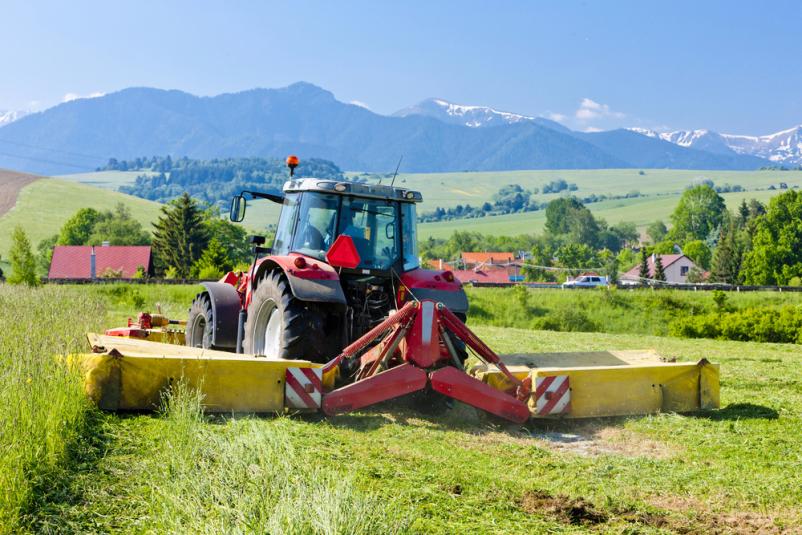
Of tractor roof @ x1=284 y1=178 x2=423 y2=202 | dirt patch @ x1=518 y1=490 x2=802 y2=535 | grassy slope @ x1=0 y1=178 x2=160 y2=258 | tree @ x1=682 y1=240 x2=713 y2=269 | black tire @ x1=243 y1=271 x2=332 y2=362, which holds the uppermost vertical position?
grassy slope @ x1=0 y1=178 x2=160 y2=258

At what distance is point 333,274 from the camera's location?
29.5 ft

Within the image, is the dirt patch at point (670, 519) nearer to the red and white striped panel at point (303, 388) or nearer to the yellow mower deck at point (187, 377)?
the red and white striped panel at point (303, 388)

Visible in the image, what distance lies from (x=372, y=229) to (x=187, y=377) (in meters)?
2.82

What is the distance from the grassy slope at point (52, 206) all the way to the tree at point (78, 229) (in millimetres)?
3008

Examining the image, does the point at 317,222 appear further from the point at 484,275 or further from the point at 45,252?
the point at 45,252

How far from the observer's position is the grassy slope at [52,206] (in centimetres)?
10506

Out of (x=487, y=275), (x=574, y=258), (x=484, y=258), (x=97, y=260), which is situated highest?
(x=97, y=260)

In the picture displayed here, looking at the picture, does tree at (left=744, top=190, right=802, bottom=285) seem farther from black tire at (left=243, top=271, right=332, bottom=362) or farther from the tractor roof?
black tire at (left=243, top=271, right=332, bottom=362)

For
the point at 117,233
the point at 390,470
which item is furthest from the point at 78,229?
the point at 390,470

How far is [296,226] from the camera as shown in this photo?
984 centimetres

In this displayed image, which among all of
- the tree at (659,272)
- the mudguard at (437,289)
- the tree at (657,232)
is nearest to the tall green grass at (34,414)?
the mudguard at (437,289)

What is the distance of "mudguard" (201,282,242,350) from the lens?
10.6 metres

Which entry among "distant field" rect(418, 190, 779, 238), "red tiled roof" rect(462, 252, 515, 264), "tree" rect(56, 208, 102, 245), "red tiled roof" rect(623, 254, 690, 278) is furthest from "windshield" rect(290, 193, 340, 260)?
"distant field" rect(418, 190, 779, 238)

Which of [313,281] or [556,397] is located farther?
[313,281]
